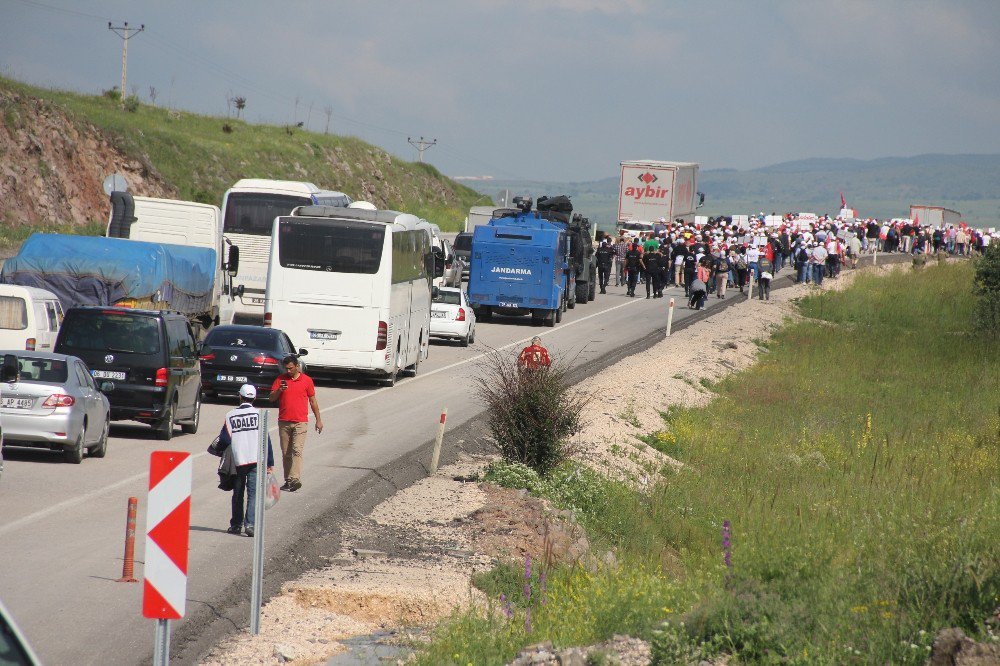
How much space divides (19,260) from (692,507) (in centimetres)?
1619

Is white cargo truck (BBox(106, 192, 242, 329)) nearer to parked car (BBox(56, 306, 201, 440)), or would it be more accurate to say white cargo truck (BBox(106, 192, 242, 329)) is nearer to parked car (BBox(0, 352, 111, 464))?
parked car (BBox(56, 306, 201, 440))

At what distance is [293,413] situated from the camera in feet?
50.4

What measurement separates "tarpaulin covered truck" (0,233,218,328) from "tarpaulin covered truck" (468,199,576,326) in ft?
47.2

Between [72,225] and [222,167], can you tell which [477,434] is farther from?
[222,167]

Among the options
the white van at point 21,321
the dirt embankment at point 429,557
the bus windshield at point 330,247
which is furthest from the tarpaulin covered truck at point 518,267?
the white van at point 21,321

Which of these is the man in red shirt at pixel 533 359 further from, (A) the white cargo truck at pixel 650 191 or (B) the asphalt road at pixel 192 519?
(A) the white cargo truck at pixel 650 191

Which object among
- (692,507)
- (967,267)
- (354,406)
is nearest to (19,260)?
(354,406)

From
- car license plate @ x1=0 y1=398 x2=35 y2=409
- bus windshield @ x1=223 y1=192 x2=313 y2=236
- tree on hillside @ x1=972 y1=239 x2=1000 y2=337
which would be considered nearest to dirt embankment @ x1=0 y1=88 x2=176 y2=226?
bus windshield @ x1=223 y1=192 x2=313 y2=236

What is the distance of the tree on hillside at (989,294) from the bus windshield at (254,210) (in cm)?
2061

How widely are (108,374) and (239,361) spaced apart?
4.76 m

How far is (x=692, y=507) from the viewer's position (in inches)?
619

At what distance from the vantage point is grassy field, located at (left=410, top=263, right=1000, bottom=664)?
9172 millimetres

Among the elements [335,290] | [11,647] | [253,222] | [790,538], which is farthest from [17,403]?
[253,222]

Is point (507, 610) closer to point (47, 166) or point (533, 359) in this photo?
point (533, 359)
